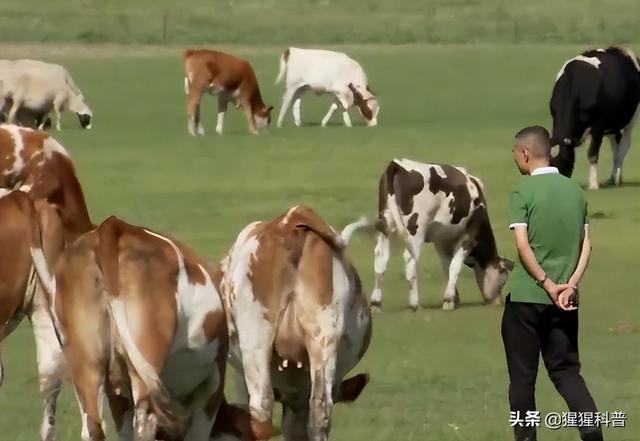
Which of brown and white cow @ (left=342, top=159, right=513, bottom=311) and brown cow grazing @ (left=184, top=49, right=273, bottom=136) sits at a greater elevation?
brown and white cow @ (left=342, top=159, right=513, bottom=311)

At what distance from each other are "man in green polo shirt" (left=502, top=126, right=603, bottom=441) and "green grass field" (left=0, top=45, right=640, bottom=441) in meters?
1.11

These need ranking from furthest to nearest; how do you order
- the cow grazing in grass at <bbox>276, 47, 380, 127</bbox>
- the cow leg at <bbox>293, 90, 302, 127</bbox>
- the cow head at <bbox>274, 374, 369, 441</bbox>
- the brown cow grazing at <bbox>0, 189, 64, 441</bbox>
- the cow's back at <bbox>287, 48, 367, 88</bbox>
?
the cow's back at <bbox>287, 48, 367, 88</bbox>
the cow grazing in grass at <bbox>276, 47, 380, 127</bbox>
the cow leg at <bbox>293, 90, 302, 127</bbox>
the brown cow grazing at <bbox>0, 189, 64, 441</bbox>
the cow head at <bbox>274, 374, 369, 441</bbox>

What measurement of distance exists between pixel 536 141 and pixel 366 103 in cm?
2729

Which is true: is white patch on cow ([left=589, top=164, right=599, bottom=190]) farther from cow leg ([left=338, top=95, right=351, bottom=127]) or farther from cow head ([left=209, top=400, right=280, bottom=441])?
cow head ([left=209, top=400, right=280, bottom=441])

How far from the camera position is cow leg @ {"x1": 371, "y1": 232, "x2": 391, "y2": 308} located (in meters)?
15.9

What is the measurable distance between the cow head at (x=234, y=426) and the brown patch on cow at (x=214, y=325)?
1.36 feet

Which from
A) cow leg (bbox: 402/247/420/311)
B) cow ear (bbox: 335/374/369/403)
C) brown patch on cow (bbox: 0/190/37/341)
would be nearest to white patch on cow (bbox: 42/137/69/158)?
brown patch on cow (bbox: 0/190/37/341)

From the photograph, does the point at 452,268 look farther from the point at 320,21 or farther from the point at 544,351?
the point at 320,21

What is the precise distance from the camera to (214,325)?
24.2ft

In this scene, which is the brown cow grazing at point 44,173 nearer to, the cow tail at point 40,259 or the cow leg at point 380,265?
the cow tail at point 40,259

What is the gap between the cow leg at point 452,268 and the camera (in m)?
15.9

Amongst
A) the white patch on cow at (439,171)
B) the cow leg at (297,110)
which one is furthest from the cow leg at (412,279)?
the cow leg at (297,110)

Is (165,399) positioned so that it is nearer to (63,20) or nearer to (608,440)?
(608,440)

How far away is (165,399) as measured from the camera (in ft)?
22.6
